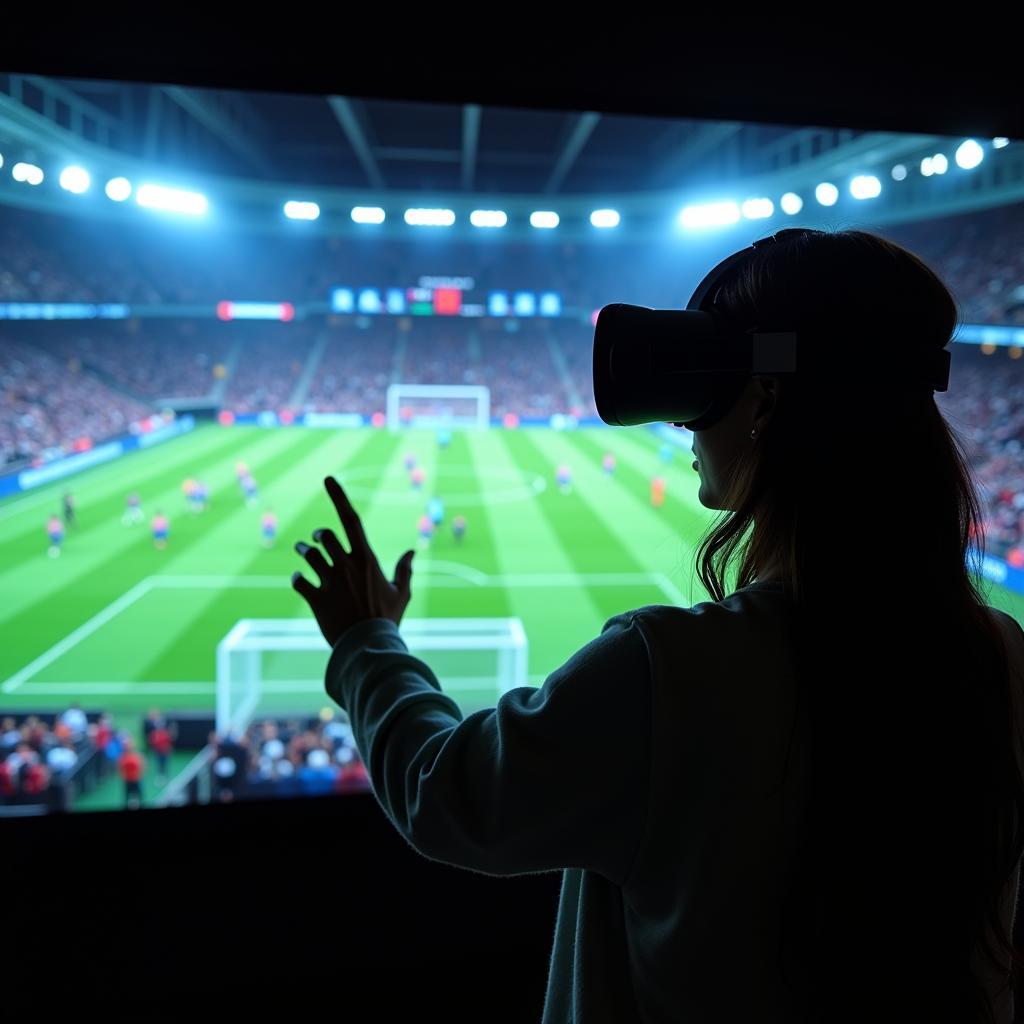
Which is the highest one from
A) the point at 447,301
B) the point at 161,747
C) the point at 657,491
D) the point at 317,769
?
the point at 447,301

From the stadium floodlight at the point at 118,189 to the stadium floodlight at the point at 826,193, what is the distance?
495cm

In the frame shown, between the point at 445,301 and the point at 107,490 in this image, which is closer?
the point at 107,490

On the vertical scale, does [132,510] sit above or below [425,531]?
above

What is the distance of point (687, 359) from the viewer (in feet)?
2.53

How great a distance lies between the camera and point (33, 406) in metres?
9.80

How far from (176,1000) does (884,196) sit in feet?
15.9

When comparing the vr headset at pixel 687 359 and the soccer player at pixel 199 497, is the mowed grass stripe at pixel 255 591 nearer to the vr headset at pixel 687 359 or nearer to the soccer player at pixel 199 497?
the soccer player at pixel 199 497

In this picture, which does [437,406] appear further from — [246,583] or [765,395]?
[765,395]

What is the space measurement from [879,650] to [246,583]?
27.9 feet

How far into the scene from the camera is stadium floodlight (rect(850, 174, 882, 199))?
3947 millimetres

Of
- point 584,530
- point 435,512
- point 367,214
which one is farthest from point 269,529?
point 367,214

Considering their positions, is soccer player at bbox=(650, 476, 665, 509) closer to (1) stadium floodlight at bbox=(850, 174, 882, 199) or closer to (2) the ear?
(1) stadium floodlight at bbox=(850, 174, 882, 199)

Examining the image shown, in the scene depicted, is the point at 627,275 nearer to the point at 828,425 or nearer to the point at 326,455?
the point at 828,425

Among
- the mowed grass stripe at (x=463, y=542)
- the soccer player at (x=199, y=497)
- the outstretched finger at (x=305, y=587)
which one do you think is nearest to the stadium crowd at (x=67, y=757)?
the outstretched finger at (x=305, y=587)
